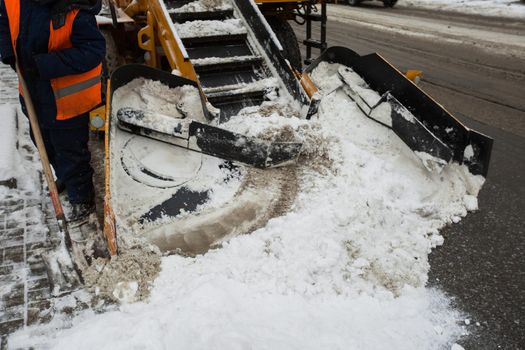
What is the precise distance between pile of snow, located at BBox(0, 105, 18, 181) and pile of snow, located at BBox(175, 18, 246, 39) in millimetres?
1716

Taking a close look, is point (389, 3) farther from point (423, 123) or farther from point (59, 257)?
point (59, 257)

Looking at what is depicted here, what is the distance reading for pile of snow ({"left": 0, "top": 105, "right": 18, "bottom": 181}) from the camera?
3.54 m

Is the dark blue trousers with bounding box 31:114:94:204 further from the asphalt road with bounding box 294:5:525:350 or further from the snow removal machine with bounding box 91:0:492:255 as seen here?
the asphalt road with bounding box 294:5:525:350

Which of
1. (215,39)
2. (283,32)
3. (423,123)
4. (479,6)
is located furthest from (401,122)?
(479,6)

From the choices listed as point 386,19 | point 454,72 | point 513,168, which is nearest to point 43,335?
point 513,168

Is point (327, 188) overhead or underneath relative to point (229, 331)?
overhead

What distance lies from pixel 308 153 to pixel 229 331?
1483 mm

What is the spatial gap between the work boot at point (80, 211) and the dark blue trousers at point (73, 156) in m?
0.03

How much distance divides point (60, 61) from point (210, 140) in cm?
99

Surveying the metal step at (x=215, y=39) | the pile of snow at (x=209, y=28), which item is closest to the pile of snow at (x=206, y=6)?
the pile of snow at (x=209, y=28)

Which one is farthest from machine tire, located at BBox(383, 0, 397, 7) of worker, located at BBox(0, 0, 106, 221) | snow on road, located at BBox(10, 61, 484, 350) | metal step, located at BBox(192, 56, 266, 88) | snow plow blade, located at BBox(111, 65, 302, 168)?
worker, located at BBox(0, 0, 106, 221)

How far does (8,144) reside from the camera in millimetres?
3854

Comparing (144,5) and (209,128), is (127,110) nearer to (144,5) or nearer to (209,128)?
(209,128)

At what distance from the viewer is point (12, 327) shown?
2197 mm
